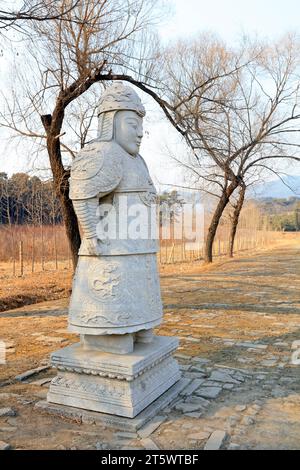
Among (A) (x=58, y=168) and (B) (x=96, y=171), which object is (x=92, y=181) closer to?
(B) (x=96, y=171)

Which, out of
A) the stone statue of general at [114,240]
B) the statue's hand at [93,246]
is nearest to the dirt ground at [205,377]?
the stone statue of general at [114,240]

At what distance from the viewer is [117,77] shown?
729 centimetres

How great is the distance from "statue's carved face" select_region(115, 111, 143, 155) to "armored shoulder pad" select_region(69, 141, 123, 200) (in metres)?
0.13

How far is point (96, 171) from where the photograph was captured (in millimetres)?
3053

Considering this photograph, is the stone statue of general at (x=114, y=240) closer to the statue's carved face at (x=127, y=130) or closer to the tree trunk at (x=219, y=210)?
the statue's carved face at (x=127, y=130)

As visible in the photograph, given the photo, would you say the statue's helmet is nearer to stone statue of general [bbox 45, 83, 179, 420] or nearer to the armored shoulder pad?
stone statue of general [bbox 45, 83, 179, 420]

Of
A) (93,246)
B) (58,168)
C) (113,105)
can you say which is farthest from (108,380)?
(58,168)

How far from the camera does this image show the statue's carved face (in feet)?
10.7

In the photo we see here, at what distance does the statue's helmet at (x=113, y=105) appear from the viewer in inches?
127

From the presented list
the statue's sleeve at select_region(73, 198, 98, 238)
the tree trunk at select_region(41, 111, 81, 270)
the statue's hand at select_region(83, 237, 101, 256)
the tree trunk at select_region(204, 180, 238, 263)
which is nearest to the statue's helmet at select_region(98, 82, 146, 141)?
the statue's sleeve at select_region(73, 198, 98, 238)

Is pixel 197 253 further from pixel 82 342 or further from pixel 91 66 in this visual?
pixel 82 342

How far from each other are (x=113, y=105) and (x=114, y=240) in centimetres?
111
